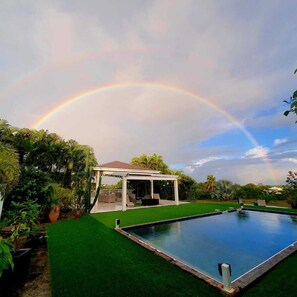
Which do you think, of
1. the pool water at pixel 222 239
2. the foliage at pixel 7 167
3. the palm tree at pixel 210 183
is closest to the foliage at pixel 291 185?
the pool water at pixel 222 239

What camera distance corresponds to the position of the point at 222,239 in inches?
338

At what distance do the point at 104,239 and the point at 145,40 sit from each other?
45.9 feet

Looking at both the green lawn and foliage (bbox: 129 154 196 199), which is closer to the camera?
the green lawn

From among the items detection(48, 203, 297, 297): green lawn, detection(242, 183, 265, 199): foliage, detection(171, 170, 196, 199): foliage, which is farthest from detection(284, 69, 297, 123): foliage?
detection(171, 170, 196, 199): foliage

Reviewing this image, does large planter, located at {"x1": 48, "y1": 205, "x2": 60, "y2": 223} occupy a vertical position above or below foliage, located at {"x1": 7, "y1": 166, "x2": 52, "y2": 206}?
below

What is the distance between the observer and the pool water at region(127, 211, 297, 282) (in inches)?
240

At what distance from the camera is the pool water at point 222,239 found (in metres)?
6.09

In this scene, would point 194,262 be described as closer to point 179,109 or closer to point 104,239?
point 104,239

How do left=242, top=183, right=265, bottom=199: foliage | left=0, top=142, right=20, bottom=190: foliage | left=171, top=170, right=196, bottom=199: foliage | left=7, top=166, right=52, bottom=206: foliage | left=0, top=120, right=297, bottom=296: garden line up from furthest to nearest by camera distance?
left=171, top=170, right=196, bottom=199: foliage < left=242, top=183, right=265, bottom=199: foliage < left=7, top=166, right=52, bottom=206: foliage < left=0, top=142, right=20, bottom=190: foliage < left=0, top=120, right=297, bottom=296: garden

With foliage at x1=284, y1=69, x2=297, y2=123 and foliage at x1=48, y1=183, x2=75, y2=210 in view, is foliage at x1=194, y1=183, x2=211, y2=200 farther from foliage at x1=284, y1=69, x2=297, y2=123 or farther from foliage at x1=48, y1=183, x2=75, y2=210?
foliage at x1=284, y1=69, x2=297, y2=123

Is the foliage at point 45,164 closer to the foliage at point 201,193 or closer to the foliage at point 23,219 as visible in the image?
the foliage at point 23,219

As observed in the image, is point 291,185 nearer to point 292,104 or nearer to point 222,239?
point 222,239

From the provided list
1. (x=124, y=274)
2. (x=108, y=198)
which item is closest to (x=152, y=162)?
(x=108, y=198)

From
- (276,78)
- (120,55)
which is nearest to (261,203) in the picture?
(276,78)
